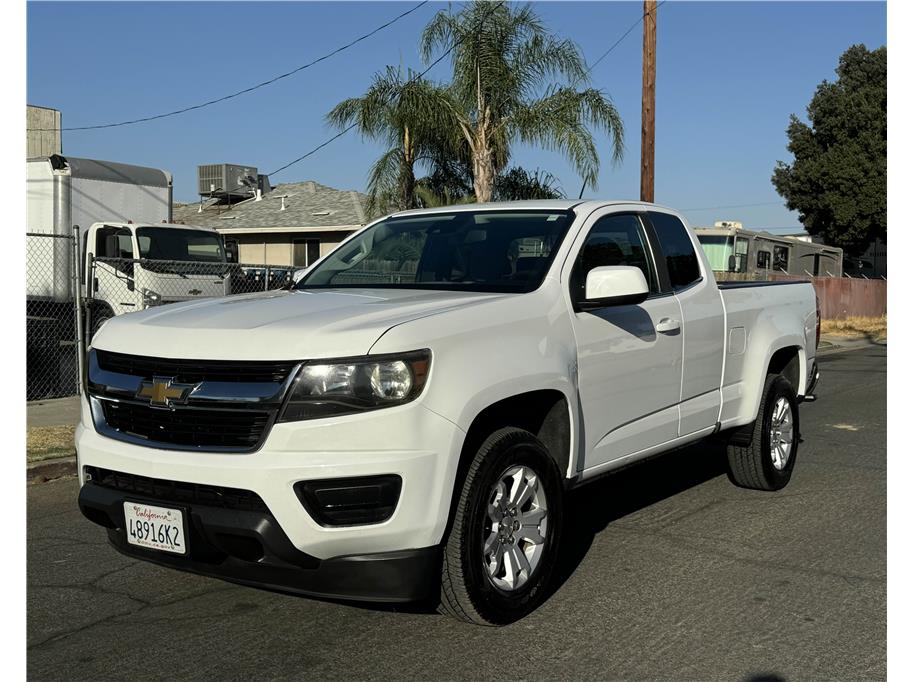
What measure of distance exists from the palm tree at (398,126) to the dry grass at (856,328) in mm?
13028

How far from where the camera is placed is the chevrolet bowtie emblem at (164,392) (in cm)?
389

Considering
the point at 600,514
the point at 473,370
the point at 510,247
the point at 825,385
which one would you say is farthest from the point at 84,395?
the point at 825,385

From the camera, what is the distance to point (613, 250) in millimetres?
5469

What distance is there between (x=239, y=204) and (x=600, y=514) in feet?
97.6

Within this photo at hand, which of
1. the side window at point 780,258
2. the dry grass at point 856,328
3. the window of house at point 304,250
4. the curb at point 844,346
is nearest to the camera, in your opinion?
the curb at point 844,346

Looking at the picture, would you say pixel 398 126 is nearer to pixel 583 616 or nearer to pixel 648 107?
pixel 648 107

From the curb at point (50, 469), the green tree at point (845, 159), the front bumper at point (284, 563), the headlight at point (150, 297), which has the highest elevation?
the green tree at point (845, 159)

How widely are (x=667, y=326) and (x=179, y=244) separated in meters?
11.8

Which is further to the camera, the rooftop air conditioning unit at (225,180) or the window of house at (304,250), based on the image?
the rooftop air conditioning unit at (225,180)

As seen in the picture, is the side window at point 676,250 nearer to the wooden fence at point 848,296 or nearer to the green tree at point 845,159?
the wooden fence at point 848,296

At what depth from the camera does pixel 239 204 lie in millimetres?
34250

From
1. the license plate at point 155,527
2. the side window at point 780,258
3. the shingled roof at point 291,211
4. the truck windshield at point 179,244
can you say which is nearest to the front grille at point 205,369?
the license plate at point 155,527

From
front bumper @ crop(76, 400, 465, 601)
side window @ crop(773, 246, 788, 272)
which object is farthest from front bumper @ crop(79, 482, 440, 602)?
side window @ crop(773, 246, 788, 272)

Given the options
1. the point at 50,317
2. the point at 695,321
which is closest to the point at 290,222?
the point at 50,317
